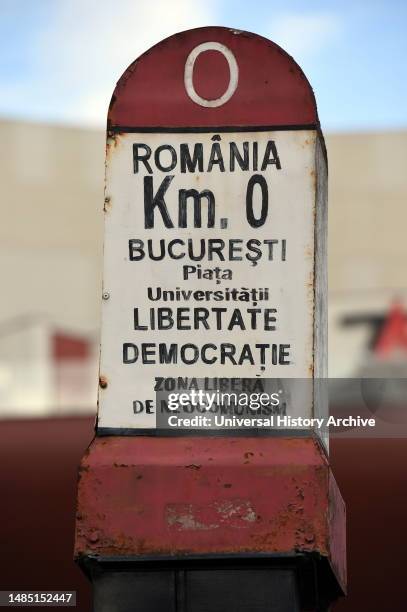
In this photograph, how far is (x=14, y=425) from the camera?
27.1 feet

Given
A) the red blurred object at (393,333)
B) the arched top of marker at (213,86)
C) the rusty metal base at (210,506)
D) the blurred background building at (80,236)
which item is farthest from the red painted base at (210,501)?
the blurred background building at (80,236)

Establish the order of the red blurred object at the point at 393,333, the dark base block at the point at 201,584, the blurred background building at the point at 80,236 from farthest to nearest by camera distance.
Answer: the blurred background building at the point at 80,236, the red blurred object at the point at 393,333, the dark base block at the point at 201,584

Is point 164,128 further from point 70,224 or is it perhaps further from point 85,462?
point 70,224

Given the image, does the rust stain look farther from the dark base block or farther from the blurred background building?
the blurred background building

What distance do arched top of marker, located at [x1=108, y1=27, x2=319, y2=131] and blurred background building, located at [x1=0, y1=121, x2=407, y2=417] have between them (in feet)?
108

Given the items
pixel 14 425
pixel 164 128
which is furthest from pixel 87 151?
pixel 164 128

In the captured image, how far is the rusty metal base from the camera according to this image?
413 centimetres

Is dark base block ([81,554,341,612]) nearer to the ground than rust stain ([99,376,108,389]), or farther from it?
nearer to the ground

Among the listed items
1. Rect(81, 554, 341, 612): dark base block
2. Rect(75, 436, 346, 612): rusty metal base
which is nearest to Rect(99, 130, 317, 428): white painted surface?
Rect(75, 436, 346, 612): rusty metal base

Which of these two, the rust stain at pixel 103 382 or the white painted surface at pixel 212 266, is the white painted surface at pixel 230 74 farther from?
the rust stain at pixel 103 382

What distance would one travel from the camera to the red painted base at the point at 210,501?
4.13m

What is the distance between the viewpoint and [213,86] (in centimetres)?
448

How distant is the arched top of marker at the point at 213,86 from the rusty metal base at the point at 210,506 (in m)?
1.23

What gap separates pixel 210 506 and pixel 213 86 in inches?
62.0
